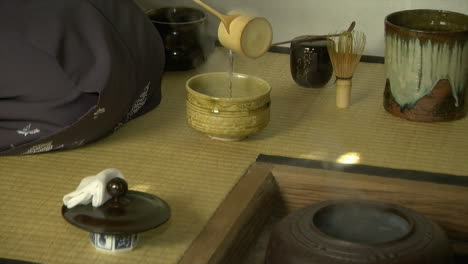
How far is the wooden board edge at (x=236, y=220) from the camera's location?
5.54 feet

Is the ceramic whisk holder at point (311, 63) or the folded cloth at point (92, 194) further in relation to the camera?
the ceramic whisk holder at point (311, 63)

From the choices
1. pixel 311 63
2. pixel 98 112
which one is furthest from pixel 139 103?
pixel 311 63

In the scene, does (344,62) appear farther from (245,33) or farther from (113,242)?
(113,242)

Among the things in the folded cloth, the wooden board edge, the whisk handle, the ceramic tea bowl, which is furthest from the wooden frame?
the whisk handle

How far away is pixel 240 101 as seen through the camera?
7.14ft

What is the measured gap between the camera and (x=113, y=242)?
1670 millimetres

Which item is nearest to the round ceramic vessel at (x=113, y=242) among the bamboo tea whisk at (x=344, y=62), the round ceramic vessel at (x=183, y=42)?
the bamboo tea whisk at (x=344, y=62)

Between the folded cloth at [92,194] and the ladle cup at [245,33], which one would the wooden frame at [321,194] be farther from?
the ladle cup at [245,33]

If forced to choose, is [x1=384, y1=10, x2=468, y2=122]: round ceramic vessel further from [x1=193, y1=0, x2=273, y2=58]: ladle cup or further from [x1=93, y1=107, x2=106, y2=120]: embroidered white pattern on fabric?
[x1=93, y1=107, x2=106, y2=120]: embroidered white pattern on fabric

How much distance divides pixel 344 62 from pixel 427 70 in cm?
25

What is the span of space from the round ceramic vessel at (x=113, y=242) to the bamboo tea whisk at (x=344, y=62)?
105 centimetres

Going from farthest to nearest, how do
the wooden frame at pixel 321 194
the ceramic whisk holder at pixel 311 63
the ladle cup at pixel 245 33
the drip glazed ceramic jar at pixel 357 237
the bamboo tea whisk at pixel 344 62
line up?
the ceramic whisk holder at pixel 311 63, the bamboo tea whisk at pixel 344 62, the ladle cup at pixel 245 33, the wooden frame at pixel 321 194, the drip glazed ceramic jar at pixel 357 237

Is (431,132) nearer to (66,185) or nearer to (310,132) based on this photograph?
(310,132)

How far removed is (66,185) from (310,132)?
2.43 ft
